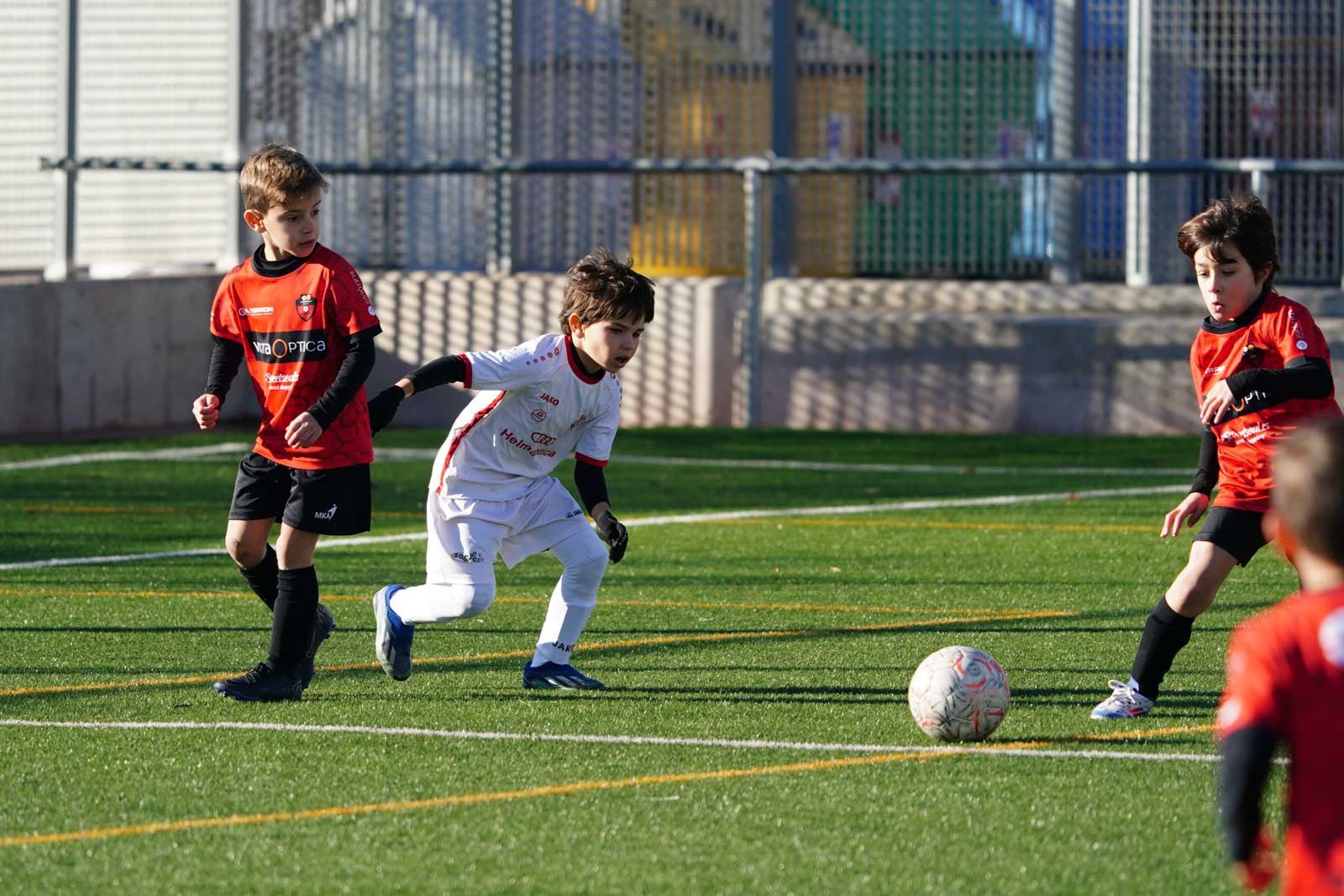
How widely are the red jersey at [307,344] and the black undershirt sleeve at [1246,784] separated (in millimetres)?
3946

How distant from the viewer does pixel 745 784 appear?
17.4 ft

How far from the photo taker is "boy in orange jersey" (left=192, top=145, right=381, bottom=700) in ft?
21.3

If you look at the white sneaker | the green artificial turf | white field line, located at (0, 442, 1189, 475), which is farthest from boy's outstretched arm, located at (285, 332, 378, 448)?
white field line, located at (0, 442, 1189, 475)

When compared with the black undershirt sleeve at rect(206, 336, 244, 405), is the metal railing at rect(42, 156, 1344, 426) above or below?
above

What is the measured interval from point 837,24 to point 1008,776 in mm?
14088

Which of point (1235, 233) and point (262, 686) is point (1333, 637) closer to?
point (1235, 233)

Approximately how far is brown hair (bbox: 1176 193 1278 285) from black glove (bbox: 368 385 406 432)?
227cm

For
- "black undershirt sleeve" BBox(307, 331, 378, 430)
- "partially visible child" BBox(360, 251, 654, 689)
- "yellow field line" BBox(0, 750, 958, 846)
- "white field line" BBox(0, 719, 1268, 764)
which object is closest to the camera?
"yellow field line" BBox(0, 750, 958, 846)

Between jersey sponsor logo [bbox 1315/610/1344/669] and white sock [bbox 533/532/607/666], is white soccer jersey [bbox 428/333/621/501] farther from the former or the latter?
jersey sponsor logo [bbox 1315/610/1344/669]

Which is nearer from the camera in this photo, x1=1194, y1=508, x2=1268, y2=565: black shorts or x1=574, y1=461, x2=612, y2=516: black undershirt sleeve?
x1=1194, y1=508, x2=1268, y2=565: black shorts

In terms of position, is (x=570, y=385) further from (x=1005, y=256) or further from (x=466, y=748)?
(x=1005, y=256)

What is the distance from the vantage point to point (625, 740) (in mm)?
5902

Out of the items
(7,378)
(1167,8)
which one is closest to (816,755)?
(7,378)

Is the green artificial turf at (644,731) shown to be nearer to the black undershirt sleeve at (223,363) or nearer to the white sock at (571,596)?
the white sock at (571,596)
